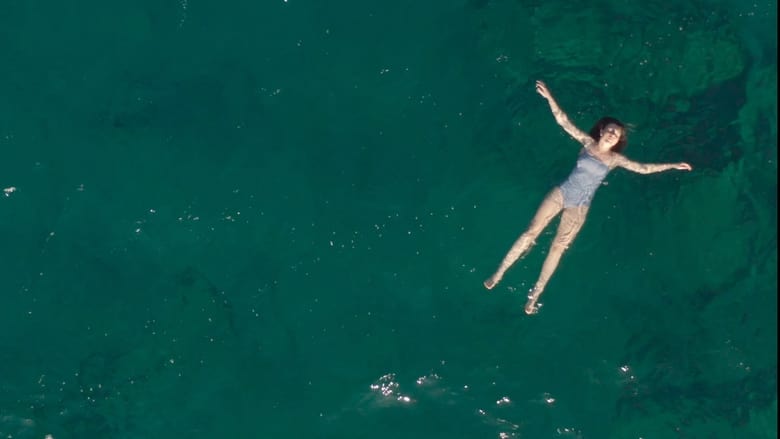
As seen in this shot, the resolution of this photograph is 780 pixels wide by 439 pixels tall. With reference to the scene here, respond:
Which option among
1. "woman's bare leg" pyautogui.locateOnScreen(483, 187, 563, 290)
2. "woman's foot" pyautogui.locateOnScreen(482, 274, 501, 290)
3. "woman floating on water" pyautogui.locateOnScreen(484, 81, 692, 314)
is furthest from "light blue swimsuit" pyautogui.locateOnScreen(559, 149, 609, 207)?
"woman's foot" pyautogui.locateOnScreen(482, 274, 501, 290)

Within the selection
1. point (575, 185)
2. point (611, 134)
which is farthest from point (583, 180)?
point (611, 134)

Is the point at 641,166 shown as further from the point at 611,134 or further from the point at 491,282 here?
the point at 491,282

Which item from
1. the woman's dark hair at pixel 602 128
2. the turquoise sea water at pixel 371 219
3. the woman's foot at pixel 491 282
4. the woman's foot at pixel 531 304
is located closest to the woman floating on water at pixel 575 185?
the woman's dark hair at pixel 602 128

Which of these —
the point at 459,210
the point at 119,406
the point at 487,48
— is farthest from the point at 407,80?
the point at 119,406

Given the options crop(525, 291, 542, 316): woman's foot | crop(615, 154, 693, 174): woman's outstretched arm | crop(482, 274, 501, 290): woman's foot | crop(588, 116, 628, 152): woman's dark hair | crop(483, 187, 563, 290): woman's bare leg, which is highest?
crop(588, 116, 628, 152): woman's dark hair

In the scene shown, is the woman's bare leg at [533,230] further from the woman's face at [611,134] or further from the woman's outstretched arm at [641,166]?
the woman's face at [611,134]

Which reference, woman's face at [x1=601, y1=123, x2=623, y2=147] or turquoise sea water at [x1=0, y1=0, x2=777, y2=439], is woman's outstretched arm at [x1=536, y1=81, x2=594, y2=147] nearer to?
woman's face at [x1=601, y1=123, x2=623, y2=147]

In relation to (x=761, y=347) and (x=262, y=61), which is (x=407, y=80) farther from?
(x=761, y=347)
